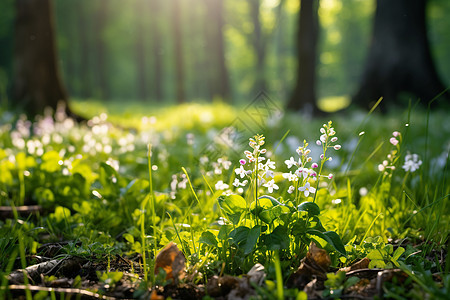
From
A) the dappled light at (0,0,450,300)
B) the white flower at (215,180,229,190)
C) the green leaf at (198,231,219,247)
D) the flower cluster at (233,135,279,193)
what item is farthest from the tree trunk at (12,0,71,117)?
the flower cluster at (233,135,279,193)

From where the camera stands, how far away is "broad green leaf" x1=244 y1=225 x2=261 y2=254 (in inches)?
58.4

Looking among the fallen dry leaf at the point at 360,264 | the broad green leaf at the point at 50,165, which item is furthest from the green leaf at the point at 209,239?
the broad green leaf at the point at 50,165

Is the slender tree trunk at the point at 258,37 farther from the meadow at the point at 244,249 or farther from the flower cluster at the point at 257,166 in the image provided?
the flower cluster at the point at 257,166

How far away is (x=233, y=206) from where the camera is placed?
5.35ft

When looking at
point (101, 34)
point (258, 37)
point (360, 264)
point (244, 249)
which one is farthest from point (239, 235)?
point (101, 34)

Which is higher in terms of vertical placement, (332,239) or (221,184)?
(221,184)

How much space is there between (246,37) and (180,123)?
32.9 m

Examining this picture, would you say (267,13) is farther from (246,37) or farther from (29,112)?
(29,112)

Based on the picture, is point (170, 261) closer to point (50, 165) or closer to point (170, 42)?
point (50, 165)

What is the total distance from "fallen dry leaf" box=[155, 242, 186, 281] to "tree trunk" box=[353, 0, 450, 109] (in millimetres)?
9217

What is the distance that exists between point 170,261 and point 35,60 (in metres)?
7.03

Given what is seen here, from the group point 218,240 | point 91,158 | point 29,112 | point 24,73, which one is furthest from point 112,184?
point 24,73

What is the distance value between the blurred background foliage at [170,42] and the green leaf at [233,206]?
1786 centimetres

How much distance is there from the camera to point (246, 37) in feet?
129
